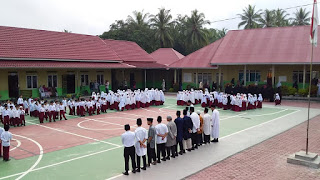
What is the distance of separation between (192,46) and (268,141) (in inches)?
1519

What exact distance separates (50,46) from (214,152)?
20044mm

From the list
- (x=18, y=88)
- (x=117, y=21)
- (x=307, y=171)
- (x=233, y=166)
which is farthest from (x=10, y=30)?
(x=117, y=21)

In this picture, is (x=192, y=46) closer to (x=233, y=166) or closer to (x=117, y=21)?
(x=117, y=21)

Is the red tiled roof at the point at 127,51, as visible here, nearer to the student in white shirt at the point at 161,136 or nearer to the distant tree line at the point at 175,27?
the distant tree line at the point at 175,27

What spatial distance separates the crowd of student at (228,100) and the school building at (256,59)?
5.61 meters

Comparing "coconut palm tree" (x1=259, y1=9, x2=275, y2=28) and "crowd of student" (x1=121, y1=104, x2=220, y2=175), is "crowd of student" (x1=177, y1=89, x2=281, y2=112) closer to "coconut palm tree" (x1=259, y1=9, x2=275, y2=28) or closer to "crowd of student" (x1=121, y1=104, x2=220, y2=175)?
"crowd of student" (x1=121, y1=104, x2=220, y2=175)

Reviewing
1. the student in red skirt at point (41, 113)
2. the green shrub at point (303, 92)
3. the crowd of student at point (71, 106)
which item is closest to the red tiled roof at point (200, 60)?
the green shrub at point (303, 92)

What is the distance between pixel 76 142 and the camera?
1103 cm

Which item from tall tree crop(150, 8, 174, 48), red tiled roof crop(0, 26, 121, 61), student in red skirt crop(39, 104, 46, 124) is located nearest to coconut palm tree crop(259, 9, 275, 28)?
tall tree crop(150, 8, 174, 48)

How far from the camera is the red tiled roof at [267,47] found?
2414cm

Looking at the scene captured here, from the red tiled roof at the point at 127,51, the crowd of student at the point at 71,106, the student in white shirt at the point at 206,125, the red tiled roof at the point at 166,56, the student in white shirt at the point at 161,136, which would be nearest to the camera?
the student in white shirt at the point at 161,136

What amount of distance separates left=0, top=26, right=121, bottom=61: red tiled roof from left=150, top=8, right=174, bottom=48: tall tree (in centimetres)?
1732

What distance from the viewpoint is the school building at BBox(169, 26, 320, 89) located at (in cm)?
2459

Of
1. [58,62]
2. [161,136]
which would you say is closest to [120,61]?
[58,62]
